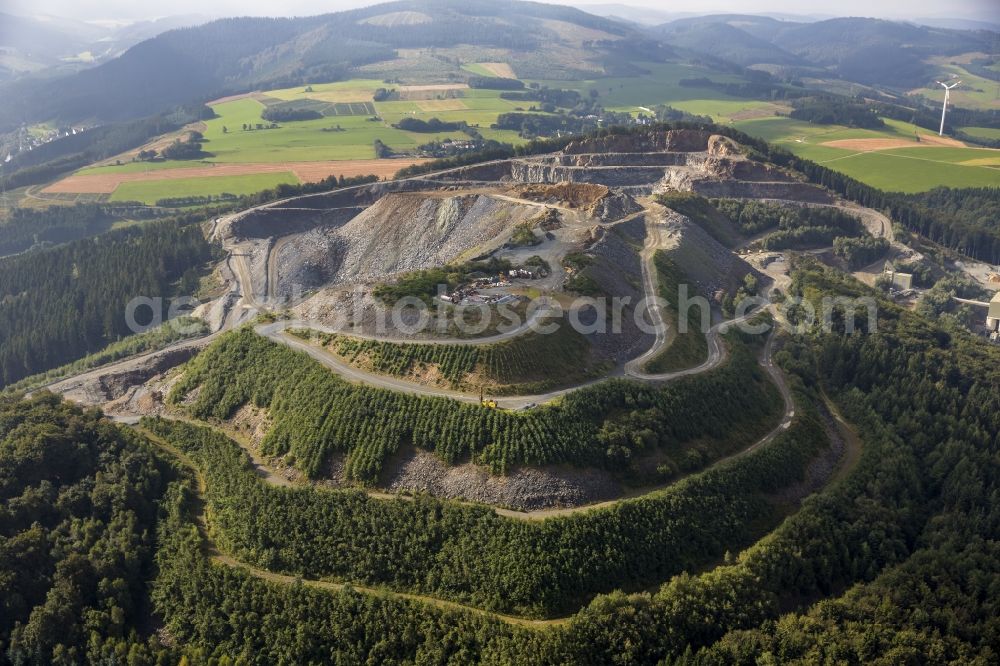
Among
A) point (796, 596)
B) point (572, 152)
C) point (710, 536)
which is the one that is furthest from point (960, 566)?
point (572, 152)

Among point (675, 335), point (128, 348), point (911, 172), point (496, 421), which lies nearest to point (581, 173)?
point (675, 335)

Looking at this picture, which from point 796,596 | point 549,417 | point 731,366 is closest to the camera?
point 796,596

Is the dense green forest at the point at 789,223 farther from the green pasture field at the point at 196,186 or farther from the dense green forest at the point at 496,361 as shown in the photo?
the green pasture field at the point at 196,186

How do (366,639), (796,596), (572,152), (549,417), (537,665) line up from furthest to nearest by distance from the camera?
(572,152), (549,417), (796,596), (366,639), (537,665)

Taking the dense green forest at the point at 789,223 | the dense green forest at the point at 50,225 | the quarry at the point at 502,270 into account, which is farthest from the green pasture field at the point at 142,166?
the dense green forest at the point at 789,223

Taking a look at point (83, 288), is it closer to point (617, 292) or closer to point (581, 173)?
point (617, 292)

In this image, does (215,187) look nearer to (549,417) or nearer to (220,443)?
(220,443)

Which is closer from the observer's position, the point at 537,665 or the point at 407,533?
the point at 537,665
